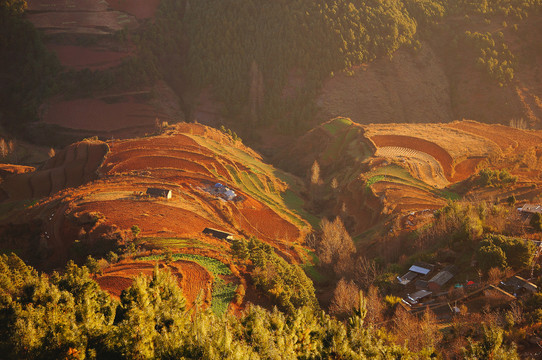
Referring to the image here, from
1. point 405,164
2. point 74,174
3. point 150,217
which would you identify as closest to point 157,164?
point 74,174

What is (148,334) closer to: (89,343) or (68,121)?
(89,343)

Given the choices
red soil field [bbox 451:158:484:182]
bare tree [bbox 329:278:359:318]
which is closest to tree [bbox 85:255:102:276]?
bare tree [bbox 329:278:359:318]

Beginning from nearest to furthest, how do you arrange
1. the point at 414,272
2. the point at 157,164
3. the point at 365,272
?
the point at 414,272
the point at 365,272
the point at 157,164

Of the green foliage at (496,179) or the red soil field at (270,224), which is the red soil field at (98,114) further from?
the green foliage at (496,179)

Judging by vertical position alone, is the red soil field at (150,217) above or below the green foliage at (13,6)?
below

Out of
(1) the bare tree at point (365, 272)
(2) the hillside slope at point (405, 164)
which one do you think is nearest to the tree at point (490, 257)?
(1) the bare tree at point (365, 272)

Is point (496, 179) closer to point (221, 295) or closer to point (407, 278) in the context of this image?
point (407, 278)
